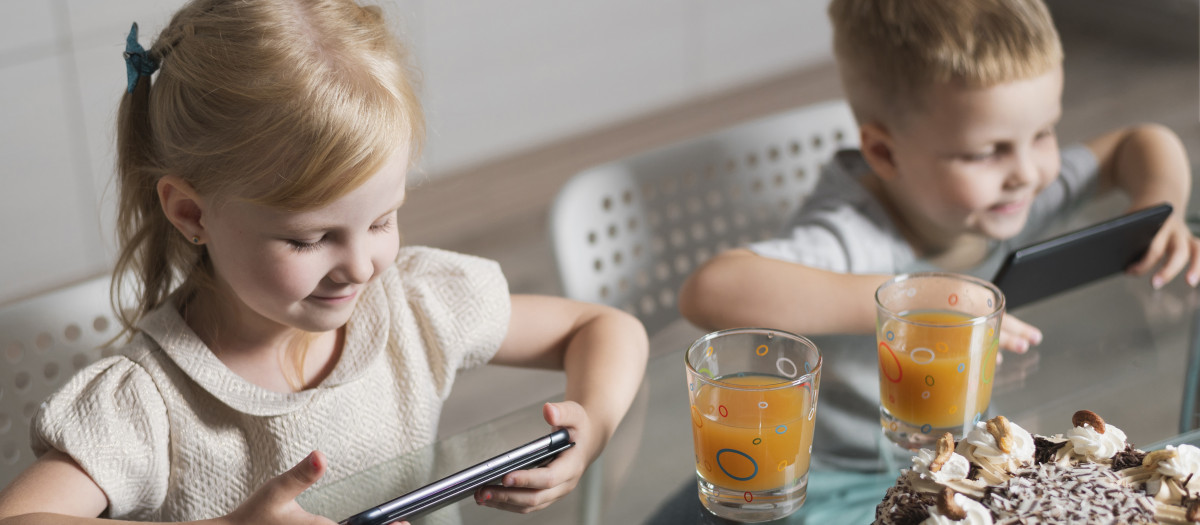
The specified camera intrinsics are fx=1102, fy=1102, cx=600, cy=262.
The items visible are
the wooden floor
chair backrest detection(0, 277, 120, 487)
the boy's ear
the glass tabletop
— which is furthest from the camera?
the wooden floor

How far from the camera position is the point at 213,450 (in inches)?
37.3

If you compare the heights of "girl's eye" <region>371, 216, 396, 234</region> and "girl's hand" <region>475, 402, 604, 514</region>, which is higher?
"girl's eye" <region>371, 216, 396, 234</region>

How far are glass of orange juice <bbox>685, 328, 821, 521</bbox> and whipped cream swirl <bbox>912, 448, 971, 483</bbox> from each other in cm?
10

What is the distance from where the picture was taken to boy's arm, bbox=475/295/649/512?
0.84 meters

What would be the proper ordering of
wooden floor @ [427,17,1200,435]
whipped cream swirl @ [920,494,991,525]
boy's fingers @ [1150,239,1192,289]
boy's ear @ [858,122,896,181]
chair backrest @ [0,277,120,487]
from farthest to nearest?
wooden floor @ [427,17,1200,435] → boy's ear @ [858,122,896,181] → boy's fingers @ [1150,239,1192,289] → chair backrest @ [0,277,120,487] → whipped cream swirl @ [920,494,991,525]

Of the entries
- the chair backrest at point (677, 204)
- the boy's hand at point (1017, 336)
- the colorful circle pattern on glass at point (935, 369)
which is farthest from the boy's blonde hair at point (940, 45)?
the colorful circle pattern on glass at point (935, 369)

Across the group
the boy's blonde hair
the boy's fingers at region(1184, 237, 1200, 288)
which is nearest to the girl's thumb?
the boy's blonde hair

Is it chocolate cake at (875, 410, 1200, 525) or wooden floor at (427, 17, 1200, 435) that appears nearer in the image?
chocolate cake at (875, 410, 1200, 525)

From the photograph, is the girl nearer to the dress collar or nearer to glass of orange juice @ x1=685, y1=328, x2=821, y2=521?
the dress collar

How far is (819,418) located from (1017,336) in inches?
9.4

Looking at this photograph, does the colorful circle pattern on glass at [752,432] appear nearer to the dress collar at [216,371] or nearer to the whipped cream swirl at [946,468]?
the whipped cream swirl at [946,468]

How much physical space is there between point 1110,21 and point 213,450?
10.7ft

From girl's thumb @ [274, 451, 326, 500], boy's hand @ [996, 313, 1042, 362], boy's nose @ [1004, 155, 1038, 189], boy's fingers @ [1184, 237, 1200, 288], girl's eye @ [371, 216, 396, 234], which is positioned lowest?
boy's hand @ [996, 313, 1042, 362]

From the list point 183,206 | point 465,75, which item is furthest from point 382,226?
point 465,75
